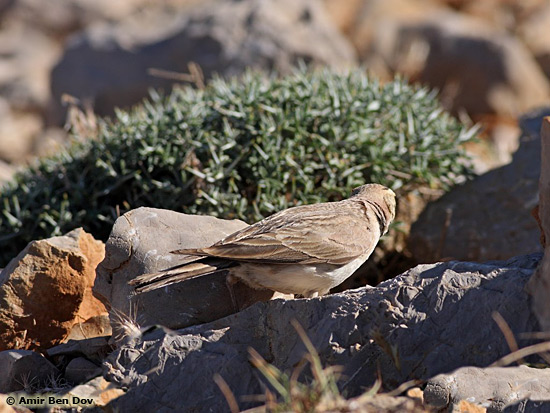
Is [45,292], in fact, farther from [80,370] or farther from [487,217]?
[487,217]

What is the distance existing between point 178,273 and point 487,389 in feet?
6.34

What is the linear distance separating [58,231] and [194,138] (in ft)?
4.93

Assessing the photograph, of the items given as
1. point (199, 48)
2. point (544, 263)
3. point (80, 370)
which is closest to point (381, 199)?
point (544, 263)

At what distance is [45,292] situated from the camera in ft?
17.9

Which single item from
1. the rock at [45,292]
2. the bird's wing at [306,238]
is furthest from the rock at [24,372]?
the bird's wing at [306,238]

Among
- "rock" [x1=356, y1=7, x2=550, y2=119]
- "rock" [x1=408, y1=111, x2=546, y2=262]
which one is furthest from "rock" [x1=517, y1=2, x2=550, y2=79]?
"rock" [x1=408, y1=111, x2=546, y2=262]

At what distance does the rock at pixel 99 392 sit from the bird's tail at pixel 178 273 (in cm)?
59

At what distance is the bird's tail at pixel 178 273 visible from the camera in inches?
183

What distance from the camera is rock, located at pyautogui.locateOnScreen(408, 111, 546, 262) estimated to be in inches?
288

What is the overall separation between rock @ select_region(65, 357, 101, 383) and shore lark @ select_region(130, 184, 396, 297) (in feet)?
2.05

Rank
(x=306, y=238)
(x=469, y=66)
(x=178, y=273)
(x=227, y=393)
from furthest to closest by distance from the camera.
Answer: (x=469, y=66) → (x=306, y=238) → (x=178, y=273) → (x=227, y=393)

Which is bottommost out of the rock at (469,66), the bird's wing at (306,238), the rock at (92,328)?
the rock at (469,66)

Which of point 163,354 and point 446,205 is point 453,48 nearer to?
point 446,205

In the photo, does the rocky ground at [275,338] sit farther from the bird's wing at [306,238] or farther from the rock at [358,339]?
the bird's wing at [306,238]
